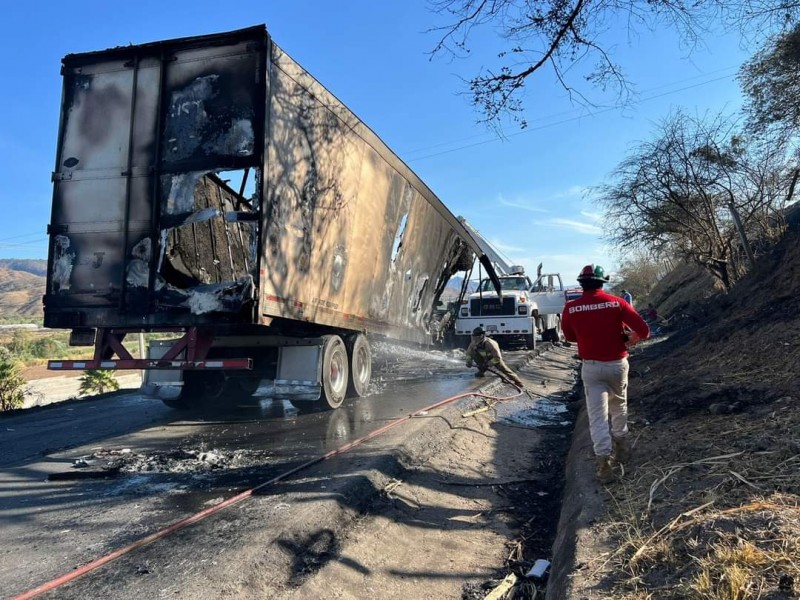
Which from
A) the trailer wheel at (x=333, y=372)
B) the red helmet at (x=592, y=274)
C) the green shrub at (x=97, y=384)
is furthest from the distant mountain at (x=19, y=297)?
the red helmet at (x=592, y=274)

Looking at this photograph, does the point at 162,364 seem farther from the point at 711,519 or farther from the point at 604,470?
the point at 711,519

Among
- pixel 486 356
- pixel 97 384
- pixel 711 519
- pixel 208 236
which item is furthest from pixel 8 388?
pixel 711 519

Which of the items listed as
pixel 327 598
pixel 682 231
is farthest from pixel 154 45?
pixel 682 231

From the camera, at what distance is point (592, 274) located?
451 centimetres

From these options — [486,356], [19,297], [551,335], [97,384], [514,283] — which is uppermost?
[19,297]

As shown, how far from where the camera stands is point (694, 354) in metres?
9.01

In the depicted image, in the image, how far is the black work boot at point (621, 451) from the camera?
4414 millimetres

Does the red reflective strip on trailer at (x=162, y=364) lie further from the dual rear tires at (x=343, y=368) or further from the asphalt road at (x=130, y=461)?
the dual rear tires at (x=343, y=368)

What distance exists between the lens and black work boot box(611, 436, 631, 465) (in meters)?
4.41

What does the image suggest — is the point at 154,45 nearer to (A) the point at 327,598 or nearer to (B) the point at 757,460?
(A) the point at 327,598

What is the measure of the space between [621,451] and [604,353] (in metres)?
0.83

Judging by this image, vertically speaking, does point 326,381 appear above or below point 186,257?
below

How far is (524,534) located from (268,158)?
4301mm

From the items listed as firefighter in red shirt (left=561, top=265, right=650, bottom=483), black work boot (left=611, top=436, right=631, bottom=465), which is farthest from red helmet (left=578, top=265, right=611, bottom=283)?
black work boot (left=611, top=436, right=631, bottom=465)
